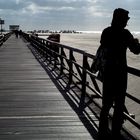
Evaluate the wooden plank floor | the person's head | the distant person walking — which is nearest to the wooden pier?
the wooden plank floor

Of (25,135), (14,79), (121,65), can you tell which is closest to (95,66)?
(121,65)

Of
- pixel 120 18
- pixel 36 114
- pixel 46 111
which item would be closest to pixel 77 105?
pixel 46 111

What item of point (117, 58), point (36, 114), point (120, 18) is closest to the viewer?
point (120, 18)

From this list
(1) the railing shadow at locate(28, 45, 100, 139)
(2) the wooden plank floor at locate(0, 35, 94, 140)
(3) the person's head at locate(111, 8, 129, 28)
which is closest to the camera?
(3) the person's head at locate(111, 8, 129, 28)

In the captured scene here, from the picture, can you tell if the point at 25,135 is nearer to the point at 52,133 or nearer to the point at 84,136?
the point at 52,133

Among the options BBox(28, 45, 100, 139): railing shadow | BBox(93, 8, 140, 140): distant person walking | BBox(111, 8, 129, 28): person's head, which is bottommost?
BBox(28, 45, 100, 139): railing shadow

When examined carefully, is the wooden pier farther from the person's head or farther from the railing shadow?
the person's head

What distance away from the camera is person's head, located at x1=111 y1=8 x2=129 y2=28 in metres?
6.59

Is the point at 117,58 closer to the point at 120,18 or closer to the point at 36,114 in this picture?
the point at 120,18

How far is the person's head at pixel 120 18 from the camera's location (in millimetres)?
6594

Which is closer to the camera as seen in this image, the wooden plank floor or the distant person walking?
the distant person walking

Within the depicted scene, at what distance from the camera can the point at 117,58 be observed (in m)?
6.72

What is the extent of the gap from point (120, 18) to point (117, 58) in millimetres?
536

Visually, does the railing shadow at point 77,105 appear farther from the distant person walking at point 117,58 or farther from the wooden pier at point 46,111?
the distant person walking at point 117,58
